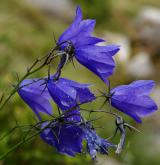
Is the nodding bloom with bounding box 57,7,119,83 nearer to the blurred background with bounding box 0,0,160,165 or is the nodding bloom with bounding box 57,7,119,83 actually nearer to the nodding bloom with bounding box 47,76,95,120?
the nodding bloom with bounding box 47,76,95,120

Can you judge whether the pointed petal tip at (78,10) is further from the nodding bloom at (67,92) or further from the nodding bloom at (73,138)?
the nodding bloom at (73,138)

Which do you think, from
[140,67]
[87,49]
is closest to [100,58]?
[87,49]

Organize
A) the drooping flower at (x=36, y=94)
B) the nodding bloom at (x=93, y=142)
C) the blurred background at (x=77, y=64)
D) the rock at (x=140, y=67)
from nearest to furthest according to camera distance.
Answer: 1. the nodding bloom at (x=93, y=142)
2. the drooping flower at (x=36, y=94)
3. the blurred background at (x=77, y=64)
4. the rock at (x=140, y=67)

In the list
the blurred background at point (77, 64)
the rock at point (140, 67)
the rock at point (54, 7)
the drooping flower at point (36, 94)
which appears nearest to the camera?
the drooping flower at point (36, 94)

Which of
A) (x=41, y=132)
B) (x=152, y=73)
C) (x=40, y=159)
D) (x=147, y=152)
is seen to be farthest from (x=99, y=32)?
(x=41, y=132)

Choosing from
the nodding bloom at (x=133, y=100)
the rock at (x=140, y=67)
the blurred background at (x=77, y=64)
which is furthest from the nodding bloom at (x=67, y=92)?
the rock at (x=140, y=67)

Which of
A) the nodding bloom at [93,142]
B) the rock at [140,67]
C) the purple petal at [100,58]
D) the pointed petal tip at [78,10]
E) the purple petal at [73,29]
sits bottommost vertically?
the rock at [140,67]
